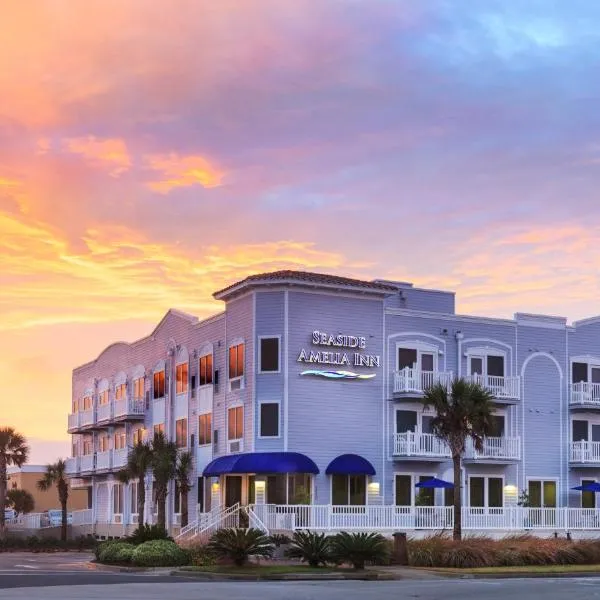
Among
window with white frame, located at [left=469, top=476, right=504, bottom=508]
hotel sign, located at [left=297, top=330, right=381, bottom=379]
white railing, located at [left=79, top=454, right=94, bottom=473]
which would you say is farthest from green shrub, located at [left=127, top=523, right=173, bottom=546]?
white railing, located at [left=79, top=454, right=94, bottom=473]

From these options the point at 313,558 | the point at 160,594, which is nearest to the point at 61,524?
the point at 313,558

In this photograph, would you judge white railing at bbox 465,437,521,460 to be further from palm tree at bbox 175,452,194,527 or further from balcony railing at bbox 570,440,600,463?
palm tree at bbox 175,452,194,527

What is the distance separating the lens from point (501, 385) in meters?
62.0

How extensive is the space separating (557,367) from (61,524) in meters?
37.4

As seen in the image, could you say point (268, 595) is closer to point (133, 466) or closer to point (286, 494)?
point (286, 494)

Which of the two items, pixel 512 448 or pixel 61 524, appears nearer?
pixel 512 448

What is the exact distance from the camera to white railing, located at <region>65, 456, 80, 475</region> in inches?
3210

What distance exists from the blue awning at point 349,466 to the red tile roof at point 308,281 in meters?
8.47

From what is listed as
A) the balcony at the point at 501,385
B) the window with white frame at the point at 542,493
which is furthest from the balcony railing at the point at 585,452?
the balcony at the point at 501,385

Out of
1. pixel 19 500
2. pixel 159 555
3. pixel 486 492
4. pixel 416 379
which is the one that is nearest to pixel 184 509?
pixel 416 379

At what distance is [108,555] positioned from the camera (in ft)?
146

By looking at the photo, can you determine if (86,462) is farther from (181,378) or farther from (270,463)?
(270,463)

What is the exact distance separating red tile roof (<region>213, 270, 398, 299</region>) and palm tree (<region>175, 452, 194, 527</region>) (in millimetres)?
9279

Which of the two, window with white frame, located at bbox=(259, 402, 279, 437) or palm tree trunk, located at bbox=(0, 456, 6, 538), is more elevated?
window with white frame, located at bbox=(259, 402, 279, 437)
